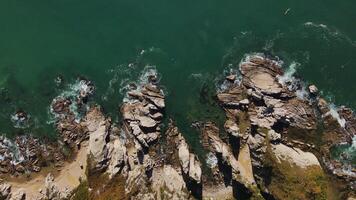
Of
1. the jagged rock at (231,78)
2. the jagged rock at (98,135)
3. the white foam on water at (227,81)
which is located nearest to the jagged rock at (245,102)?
the white foam on water at (227,81)

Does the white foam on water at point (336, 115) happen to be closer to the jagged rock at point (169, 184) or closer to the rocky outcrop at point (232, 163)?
the rocky outcrop at point (232, 163)

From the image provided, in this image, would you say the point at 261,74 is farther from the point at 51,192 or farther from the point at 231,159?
the point at 51,192

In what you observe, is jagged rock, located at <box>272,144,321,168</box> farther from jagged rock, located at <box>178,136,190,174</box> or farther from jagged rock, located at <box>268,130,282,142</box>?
jagged rock, located at <box>178,136,190,174</box>

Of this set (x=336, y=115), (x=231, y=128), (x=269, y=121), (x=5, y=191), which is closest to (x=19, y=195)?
(x=5, y=191)

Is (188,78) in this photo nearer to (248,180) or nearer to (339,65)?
(248,180)

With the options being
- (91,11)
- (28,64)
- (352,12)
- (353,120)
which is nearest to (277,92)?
(353,120)
